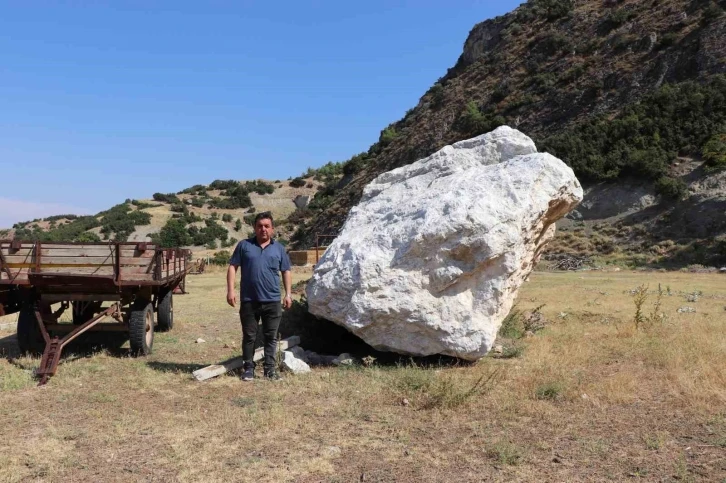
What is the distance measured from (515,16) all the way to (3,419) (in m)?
59.6

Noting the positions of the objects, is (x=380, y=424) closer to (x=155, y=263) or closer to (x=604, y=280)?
(x=155, y=263)

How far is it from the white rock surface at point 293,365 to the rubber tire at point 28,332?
11.6ft

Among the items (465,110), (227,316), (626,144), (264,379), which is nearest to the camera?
(264,379)

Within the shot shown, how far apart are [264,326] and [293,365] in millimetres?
597

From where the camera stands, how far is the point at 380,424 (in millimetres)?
4691

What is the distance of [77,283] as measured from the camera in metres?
7.20

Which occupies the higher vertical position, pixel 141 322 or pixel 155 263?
pixel 155 263

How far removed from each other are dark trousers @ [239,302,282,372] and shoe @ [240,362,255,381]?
6cm

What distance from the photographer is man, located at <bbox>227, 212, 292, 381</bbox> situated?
6242mm

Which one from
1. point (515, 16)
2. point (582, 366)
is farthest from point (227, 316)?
point (515, 16)

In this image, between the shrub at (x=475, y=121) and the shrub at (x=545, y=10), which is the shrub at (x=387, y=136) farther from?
the shrub at (x=545, y=10)

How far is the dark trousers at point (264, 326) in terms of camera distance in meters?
6.24

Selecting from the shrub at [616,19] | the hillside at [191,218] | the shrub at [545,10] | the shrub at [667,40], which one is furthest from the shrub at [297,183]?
the shrub at [667,40]

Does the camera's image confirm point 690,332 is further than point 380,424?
Yes
